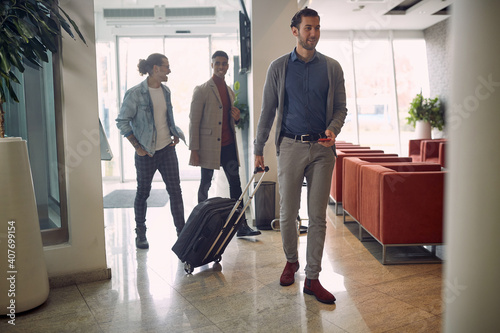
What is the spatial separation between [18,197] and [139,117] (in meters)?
1.43

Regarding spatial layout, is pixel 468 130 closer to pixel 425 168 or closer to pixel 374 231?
pixel 374 231

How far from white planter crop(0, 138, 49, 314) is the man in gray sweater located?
4.75ft

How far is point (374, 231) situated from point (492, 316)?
280cm

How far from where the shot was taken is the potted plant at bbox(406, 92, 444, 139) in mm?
10625

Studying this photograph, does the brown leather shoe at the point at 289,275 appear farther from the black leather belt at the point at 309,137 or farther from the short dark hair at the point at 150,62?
the short dark hair at the point at 150,62

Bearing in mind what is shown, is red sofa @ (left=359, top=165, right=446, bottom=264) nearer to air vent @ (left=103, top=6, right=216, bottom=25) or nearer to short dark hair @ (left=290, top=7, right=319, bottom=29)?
short dark hair @ (left=290, top=7, right=319, bottom=29)

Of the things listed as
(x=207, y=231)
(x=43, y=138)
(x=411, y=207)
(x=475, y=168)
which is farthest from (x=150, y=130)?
(x=475, y=168)

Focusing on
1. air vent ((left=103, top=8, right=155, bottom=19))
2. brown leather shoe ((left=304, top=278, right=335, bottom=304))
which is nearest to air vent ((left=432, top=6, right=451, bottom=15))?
air vent ((left=103, top=8, right=155, bottom=19))

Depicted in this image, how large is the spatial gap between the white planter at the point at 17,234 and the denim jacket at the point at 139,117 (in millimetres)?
1238

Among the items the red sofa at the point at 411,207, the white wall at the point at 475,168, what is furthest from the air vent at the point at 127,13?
the white wall at the point at 475,168

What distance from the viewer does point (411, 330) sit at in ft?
7.42

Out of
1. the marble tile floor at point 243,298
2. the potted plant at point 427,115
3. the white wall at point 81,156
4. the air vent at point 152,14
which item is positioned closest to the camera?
the marble tile floor at point 243,298

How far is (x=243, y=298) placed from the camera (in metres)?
2.75

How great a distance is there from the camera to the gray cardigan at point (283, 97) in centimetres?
271
